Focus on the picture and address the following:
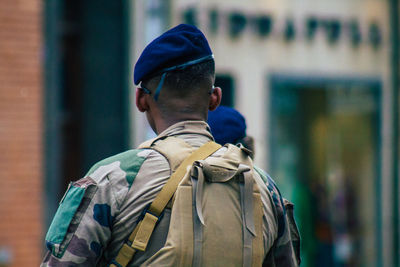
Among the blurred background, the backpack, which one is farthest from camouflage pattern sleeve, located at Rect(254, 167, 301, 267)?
the blurred background

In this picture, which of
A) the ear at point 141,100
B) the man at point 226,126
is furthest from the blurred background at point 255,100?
the ear at point 141,100

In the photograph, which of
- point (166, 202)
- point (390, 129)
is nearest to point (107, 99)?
point (390, 129)

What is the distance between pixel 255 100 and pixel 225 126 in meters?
6.45

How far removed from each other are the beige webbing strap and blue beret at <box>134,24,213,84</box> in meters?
0.33

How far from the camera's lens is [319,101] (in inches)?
442

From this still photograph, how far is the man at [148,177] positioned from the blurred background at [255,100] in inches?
180

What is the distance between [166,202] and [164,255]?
0.17m

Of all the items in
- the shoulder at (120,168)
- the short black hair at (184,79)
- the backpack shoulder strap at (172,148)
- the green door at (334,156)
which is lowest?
the green door at (334,156)

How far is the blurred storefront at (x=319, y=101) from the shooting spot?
31.6 feet

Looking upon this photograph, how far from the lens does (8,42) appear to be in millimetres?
6723

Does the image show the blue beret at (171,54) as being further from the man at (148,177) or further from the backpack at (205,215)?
the backpack at (205,215)

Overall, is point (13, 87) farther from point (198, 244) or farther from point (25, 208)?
point (198, 244)

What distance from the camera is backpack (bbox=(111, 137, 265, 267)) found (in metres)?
2.18

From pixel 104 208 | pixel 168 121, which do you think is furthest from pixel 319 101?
pixel 104 208
